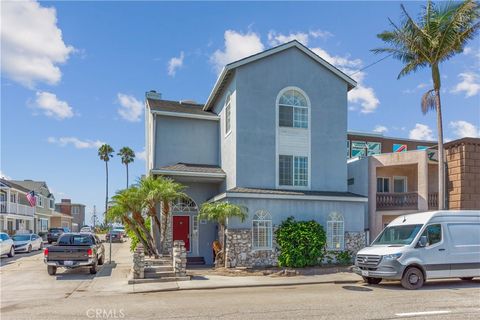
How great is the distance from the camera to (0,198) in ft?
132

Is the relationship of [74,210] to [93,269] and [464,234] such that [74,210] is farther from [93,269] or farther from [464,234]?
[464,234]

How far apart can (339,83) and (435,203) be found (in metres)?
8.18

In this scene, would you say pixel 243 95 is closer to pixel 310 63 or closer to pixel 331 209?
pixel 310 63

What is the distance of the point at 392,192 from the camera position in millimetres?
23422

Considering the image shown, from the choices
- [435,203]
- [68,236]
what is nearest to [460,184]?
[435,203]

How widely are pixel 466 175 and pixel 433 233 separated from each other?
8.17 m

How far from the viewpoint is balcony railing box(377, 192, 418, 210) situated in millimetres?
21672

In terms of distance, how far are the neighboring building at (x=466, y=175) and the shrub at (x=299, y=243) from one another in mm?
7574

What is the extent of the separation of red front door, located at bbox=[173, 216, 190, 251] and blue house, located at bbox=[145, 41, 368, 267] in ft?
0.17

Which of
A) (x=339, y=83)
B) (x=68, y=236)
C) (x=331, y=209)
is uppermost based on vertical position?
(x=339, y=83)

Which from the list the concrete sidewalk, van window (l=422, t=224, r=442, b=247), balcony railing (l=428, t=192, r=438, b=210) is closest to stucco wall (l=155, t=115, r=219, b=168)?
the concrete sidewalk

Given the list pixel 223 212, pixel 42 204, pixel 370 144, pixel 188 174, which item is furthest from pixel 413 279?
pixel 42 204

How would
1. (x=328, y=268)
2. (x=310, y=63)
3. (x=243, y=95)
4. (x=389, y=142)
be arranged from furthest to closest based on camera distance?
(x=389, y=142) → (x=310, y=63) → (x=243, y=95) → (x=328, y=268)

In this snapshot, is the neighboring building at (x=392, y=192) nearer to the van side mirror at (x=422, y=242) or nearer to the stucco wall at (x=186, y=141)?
the stucco wall at (x=186, y=141)
